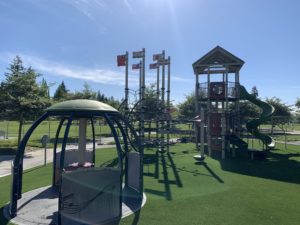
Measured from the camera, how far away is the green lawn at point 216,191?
672cm

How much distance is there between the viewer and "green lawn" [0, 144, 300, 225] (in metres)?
6.72

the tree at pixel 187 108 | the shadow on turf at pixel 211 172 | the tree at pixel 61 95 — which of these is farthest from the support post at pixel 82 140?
the tree at pixel 187 108

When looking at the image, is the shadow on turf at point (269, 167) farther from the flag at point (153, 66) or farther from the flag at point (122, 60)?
the flag at point (122, 60)

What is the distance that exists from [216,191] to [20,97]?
50.8 ft

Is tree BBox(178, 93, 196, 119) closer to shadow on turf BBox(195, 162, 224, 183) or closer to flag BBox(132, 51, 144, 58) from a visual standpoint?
flag BBox(132, 51, 144, 58)

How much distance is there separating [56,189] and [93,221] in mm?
3636

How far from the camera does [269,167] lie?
1355cm

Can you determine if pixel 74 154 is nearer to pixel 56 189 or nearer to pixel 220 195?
pixel 56 189

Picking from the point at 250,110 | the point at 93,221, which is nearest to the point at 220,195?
the point at 93,221

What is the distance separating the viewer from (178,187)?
9.70m

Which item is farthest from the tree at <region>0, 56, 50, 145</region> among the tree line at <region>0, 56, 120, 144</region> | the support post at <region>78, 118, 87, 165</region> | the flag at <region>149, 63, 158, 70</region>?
the support post at <region>78, 118, 87, 165</region>

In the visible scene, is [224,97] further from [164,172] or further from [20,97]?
[20,97]

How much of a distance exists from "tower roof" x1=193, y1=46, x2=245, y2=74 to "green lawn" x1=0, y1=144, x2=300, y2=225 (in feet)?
26.6

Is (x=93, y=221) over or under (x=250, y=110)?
under
